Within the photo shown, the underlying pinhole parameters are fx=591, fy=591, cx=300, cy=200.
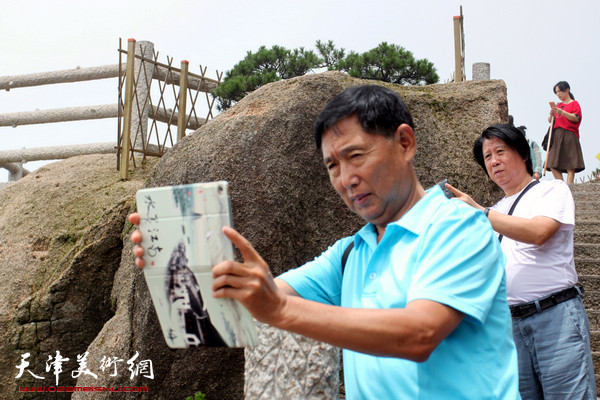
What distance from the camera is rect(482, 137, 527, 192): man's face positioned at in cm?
295

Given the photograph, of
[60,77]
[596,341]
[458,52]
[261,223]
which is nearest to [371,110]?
[261,223]

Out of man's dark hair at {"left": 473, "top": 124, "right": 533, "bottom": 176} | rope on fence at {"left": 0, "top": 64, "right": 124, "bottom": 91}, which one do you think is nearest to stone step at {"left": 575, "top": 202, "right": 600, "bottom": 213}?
man's dark hair at {"left": 473, "top": 124, "right": 533, "bottom": 176}

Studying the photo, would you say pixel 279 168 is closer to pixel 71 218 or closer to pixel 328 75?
pixel 328 75

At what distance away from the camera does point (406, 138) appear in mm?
1536

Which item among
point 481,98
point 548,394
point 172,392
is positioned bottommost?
point 172,392

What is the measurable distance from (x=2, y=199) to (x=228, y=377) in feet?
16.3

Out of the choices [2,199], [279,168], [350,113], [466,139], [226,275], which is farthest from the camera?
[2,199]

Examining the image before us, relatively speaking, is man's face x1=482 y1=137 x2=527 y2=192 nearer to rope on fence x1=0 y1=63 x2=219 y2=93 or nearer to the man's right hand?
the man's right hand

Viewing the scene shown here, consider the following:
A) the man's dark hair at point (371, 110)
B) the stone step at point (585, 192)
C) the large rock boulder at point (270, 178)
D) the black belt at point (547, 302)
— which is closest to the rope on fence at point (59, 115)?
the large rock boulder at point (270, 178)

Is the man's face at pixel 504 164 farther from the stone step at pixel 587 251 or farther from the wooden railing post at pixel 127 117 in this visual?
the wooden railing post at pixel 127 117

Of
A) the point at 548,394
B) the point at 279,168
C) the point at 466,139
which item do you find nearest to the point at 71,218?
the point at 279,168

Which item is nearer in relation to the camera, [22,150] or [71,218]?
[71,218]

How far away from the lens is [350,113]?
4.89 ft

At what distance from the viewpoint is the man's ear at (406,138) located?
152cm
